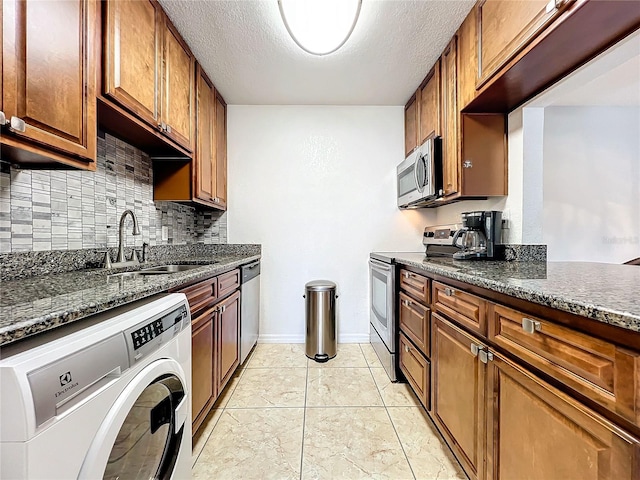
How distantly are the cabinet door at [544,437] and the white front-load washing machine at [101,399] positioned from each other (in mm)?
1057

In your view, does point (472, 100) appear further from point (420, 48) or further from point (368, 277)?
point (368, 277)

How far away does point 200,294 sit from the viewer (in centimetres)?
146

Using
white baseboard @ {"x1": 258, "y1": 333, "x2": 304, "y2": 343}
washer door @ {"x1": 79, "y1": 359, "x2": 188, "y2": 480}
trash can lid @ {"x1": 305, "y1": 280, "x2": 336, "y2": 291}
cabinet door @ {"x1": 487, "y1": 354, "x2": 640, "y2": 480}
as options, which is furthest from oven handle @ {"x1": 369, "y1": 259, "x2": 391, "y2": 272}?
washer door @ {"x1": 79, "y1": 359, "x2": 188, "y2": 480}

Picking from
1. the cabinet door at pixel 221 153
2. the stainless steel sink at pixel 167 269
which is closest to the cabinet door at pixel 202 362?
the stainless steel sink at pixel 167 269

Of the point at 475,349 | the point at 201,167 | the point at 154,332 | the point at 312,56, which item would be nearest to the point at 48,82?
the point at 154,332

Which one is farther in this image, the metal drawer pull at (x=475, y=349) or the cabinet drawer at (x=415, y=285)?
the cabinet drawer at (x=415, y=285)

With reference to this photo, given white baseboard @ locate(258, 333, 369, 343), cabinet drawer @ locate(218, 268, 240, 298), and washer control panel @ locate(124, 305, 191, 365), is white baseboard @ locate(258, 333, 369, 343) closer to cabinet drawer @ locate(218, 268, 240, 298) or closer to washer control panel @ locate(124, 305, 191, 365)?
cabinet drawer @ locate(218, 268, 240, 298)

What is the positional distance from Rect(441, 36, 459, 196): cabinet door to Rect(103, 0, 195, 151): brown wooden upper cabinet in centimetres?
180

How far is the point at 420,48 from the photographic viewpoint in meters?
2.06

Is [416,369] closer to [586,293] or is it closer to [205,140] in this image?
[586,293]

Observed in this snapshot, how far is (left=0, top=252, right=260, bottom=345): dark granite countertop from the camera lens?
0.58m

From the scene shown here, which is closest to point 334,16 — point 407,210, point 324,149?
point 324,149

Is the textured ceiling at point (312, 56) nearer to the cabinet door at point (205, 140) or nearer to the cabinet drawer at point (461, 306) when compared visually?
the cabinet door at point (205, 140)

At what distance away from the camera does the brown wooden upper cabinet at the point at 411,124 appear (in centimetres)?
265
